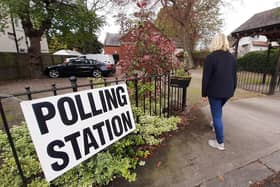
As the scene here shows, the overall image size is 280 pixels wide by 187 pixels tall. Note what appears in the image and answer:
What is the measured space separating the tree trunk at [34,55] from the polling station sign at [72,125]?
36.1ft

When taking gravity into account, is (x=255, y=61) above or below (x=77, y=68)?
above

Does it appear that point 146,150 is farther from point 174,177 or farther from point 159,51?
point 159,51

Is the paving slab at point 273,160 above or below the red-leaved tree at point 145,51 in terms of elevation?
below

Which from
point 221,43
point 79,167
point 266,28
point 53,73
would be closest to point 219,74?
point 221,43

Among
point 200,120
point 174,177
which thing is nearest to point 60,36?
point 200,120

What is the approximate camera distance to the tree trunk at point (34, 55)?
1010cm

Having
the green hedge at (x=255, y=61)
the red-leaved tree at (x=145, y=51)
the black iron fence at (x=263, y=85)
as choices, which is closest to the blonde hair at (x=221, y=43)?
the red-leaved tree at (x=145, y=51)

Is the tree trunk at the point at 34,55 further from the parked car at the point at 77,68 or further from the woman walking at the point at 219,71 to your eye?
the woman walking at the point at 219,71

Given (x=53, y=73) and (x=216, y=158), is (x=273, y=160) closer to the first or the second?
(x=216, y=158)

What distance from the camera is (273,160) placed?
2174 millimetres

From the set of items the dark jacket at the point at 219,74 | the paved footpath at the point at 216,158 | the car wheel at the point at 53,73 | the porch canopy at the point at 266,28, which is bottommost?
the paved footpath at the point at 216,158

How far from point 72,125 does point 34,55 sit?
1145cm

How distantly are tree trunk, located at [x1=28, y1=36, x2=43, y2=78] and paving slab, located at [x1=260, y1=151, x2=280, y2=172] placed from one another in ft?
40.5

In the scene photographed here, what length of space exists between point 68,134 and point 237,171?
2075mm
